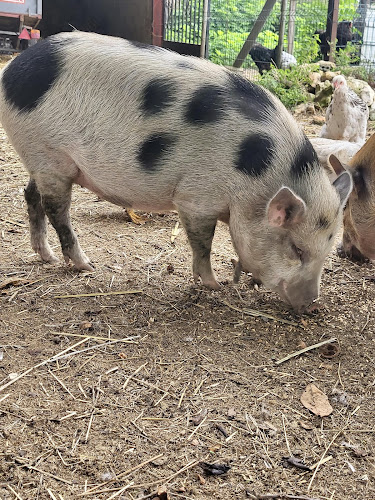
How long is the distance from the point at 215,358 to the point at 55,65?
212cm

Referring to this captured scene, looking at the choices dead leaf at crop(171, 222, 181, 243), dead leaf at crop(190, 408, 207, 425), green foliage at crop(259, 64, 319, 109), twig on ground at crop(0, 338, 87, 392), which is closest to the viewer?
dead leaf at crop(190, 408, 207, 425)

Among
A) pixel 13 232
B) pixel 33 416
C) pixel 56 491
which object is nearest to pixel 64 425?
pixel 33 416

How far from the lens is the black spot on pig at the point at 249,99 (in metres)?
3.67

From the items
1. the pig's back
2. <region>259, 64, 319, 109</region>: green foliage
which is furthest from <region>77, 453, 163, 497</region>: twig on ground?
<region>259, 64, 319, 109</region>: green foliage

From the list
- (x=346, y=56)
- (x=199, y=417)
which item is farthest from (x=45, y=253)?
(x=346, y=56)

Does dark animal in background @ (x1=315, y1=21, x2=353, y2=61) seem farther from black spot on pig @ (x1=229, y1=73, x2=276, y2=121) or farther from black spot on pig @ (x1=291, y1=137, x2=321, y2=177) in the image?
black spot on pig @ (x1=291, y1=137, x2=321, y2=177)

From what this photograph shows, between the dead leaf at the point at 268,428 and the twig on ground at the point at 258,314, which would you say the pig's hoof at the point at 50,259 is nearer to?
the twig on ground at the point at 258,314

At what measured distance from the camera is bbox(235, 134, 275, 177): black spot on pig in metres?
3.61

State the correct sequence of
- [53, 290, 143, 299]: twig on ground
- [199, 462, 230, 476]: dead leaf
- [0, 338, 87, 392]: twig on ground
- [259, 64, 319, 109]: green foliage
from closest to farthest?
[199, 462, 230, 476]: dead leaf < [0, 338, 87, 392]: twig on ground < [53, 290, 143, 299]: twig on ground < [259, 64, 319, 109]: green foliage

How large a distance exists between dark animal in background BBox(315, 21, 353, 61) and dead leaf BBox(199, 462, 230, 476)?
39.3 feet

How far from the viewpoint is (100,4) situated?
1352 centimetres

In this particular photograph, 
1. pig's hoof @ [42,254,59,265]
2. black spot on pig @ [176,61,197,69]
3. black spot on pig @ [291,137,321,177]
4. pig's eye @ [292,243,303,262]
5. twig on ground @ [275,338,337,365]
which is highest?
black spot on pig @ [176,61,197,69]

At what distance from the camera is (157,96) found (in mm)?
3744

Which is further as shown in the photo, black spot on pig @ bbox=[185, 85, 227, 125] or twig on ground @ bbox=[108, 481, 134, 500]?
black spot on pig @ bbox=[185, 85, 227, 125]
